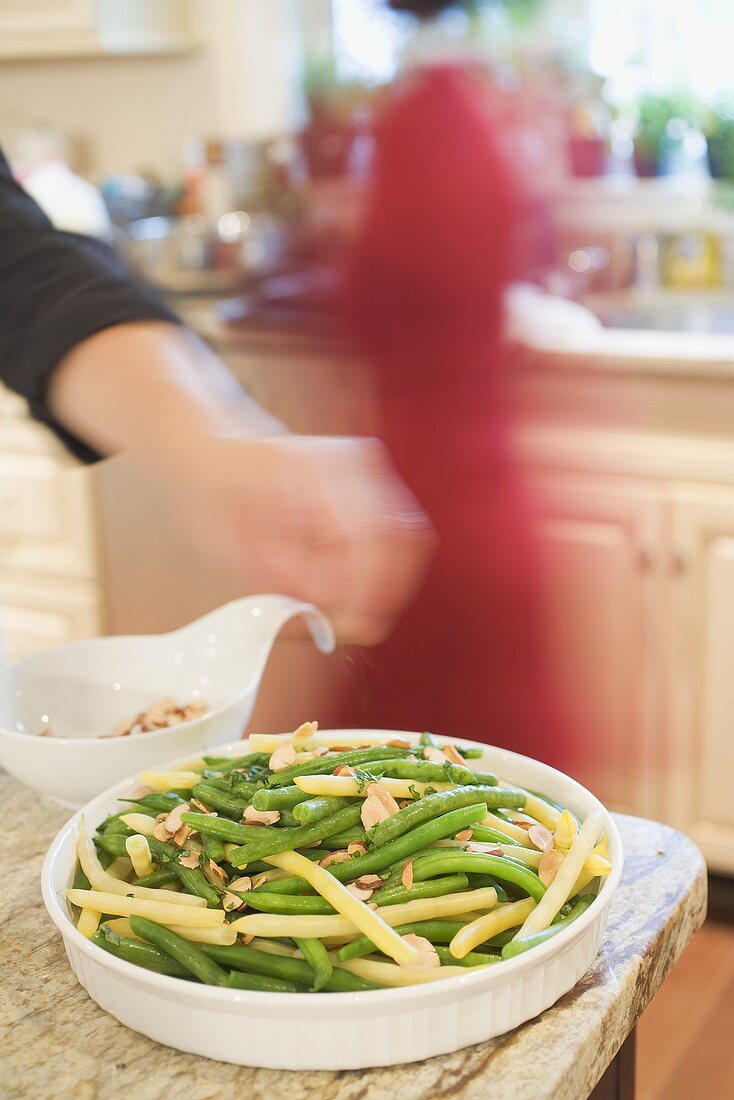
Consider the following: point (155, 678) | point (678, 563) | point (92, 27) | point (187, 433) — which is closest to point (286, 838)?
point (155, 678)

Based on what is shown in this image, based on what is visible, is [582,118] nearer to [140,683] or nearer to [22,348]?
[22,348]

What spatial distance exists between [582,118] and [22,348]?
1.76 meters

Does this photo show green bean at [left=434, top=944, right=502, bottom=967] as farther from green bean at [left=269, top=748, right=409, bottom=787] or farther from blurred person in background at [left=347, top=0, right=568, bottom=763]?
blurred person in background at [left=347, top=0, right=568, bottom=763]

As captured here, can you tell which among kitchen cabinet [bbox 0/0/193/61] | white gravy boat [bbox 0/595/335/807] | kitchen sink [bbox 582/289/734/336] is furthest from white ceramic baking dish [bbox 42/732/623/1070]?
kitchen cabinet [bbox 0/0/193/61]

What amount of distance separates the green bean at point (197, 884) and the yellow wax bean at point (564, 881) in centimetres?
15

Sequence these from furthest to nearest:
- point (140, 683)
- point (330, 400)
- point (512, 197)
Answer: point (330, 400) → point (512, 197) → point (140, 683)

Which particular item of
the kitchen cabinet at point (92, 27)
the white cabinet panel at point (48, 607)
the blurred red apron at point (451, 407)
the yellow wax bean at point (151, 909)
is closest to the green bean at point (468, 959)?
the yellow wax bean at point (151, 909)

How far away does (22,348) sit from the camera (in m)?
1.12

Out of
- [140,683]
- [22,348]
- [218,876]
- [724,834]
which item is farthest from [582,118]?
[218,876]

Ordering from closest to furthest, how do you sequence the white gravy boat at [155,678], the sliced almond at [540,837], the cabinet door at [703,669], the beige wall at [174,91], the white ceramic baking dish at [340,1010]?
the white ceramic baking dish at [340,1010]
the sliced almond at [540,837]
the white gravy boat at [155,678]
the cabinet door at [703,669]
the beige wall at [174,91]

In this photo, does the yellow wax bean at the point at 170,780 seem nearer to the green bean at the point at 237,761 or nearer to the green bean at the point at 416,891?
the green bean at the point at 237,761

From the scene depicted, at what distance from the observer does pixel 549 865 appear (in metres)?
0.63

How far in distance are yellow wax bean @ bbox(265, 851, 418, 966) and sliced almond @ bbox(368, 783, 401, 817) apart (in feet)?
0.15

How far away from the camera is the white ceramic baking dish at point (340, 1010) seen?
0.55 meters
